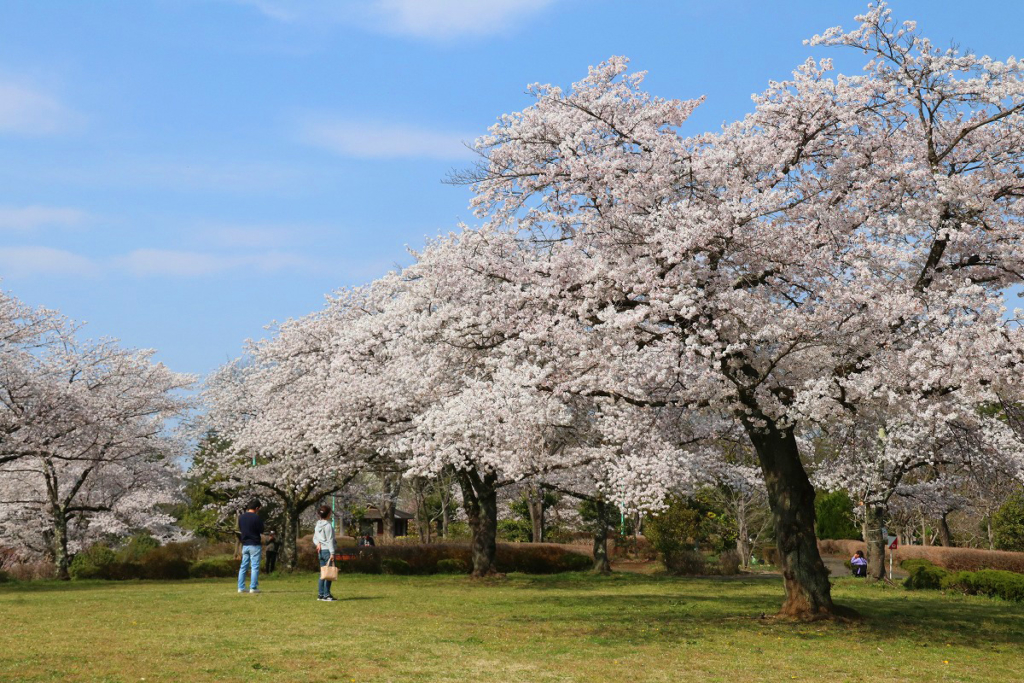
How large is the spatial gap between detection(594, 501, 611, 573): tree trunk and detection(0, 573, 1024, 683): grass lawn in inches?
428

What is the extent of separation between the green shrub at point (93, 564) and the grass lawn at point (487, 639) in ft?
28.9

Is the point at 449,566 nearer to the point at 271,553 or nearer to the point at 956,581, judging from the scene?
the point at 271,553

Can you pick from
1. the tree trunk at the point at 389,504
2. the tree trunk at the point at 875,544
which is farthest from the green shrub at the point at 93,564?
the tree trunk at the point at 875,544

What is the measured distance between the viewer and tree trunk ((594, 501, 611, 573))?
112ft

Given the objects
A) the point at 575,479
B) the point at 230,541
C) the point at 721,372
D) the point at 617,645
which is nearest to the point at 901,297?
the point at 721,372

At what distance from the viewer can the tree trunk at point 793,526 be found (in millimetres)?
16219

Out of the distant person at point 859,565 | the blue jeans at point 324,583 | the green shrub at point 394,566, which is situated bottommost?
the distant person at point 859,565

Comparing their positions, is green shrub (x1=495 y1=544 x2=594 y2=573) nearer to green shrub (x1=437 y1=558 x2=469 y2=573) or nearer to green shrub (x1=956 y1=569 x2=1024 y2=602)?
A: green shrub (x1=437 y1=558 x2=469 y2=573)

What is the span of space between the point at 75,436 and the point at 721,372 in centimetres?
2224

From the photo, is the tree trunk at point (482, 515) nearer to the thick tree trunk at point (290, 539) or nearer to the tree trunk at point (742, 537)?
the thick tree trunk at point (290, 539)

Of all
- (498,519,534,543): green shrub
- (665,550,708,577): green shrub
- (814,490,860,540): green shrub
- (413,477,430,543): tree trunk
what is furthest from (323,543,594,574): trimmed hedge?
(814,490,860,540): green shrub

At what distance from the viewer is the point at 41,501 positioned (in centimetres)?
3734

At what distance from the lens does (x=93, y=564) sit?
33.9 m

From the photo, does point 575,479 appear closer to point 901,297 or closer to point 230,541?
point 901,297
